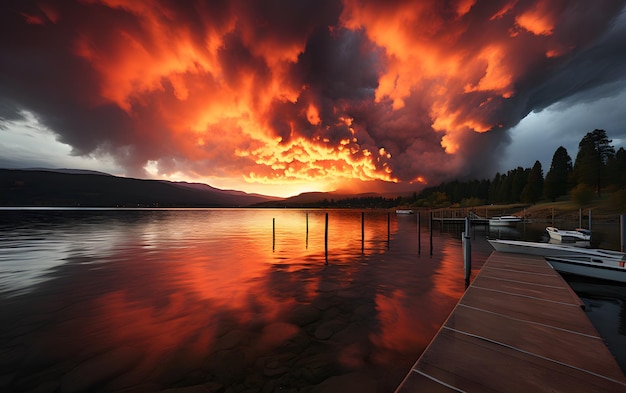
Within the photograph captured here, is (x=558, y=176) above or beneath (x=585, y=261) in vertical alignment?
above

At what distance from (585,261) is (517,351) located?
13774 millimetres

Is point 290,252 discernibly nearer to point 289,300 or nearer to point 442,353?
point 289,300

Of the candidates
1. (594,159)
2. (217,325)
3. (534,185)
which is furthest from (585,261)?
(534,185)

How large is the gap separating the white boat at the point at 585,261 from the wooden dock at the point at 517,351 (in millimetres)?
6995

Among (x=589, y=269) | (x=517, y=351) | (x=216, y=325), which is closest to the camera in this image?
(x=517, y=351)

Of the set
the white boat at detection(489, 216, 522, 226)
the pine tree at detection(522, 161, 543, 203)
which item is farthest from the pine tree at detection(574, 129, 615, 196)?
the white boat at detection(489, 216, 522, 226)

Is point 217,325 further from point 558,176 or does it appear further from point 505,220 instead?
point 558,176

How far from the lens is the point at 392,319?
355 inches

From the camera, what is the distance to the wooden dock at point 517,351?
14.1 feet

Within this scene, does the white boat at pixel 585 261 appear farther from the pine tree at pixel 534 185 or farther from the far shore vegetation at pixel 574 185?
the pine tree at pixel 534 185

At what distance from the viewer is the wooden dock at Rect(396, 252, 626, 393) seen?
430 cm

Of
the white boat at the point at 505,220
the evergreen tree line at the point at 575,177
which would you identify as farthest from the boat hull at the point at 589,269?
the evergreen tree line at the point at 575,177

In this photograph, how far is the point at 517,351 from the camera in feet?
17.4

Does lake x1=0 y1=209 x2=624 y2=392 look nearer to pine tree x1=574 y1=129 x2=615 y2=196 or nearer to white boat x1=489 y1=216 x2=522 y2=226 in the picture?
white boat x1=489 y1=216 x2=522 y2=226
